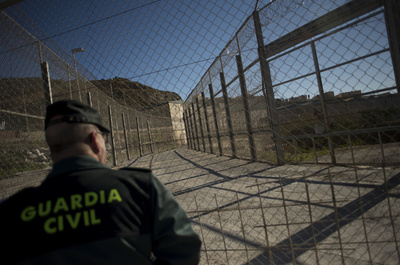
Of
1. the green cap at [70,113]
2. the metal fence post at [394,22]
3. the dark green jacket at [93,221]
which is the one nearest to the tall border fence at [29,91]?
the green cap at [70,113]

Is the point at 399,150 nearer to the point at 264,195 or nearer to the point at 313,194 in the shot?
the point at 313,194

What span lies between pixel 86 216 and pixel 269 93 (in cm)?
460

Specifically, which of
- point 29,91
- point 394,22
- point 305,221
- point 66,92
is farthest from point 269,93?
point 29,91

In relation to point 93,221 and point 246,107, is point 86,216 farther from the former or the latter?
point 246,107

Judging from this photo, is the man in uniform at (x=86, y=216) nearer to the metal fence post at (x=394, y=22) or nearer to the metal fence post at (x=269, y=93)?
the metal fence post at (x=394, y=22)

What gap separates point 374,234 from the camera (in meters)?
2.06

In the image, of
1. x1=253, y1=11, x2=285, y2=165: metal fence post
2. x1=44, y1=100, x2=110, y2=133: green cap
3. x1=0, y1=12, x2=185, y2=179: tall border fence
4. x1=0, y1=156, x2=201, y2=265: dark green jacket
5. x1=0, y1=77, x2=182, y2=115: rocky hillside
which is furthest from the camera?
x1=253, y1=11, x2=285, y2=165: metal fence post

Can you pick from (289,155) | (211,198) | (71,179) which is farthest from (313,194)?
(71,179)

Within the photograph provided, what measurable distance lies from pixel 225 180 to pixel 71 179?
A: 389 cm

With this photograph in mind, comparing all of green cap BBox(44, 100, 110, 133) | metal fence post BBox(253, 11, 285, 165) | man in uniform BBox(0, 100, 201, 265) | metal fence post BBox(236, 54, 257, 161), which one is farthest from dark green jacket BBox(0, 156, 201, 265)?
metal fence post BBox(236, 54, 257, 161)

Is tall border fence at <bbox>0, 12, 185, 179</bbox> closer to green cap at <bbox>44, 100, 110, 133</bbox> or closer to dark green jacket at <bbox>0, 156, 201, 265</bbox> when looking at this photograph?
green cap at <bbox>44, 100, 110, 133</bbox>

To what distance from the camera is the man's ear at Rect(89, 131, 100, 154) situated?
39.4 inches

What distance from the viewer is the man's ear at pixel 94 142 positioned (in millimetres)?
1002

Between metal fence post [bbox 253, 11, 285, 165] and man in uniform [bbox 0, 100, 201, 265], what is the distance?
405cm
